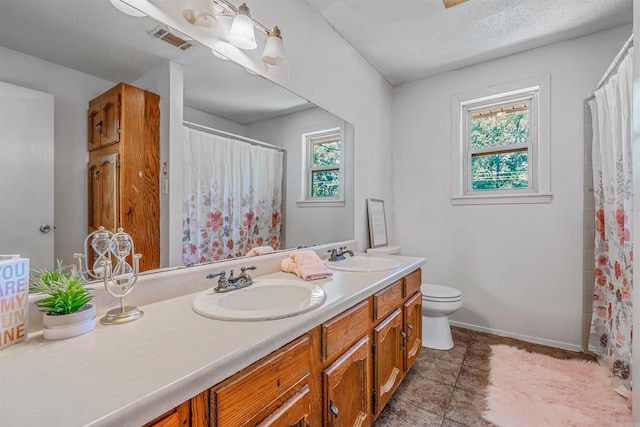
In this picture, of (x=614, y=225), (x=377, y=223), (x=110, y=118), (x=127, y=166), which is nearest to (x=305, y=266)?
(x=127, y=166)

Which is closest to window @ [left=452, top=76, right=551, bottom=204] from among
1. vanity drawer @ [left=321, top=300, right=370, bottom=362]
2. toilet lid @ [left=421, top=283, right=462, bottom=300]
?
toilet lid @ [left=421, top=283, right=462, bottom=300]

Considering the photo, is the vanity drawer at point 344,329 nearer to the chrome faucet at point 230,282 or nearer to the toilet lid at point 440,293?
the chrome faucet at point 230,282

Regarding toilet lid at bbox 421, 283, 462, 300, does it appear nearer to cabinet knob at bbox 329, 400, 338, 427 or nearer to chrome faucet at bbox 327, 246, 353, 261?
chrome faucet at bbox 327, 246, 353, 261

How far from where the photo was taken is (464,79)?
103 inches

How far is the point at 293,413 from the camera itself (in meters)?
0.81

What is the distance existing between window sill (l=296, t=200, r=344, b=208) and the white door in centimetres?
112

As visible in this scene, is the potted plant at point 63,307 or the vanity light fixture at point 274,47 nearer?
the potted plant at point 63,307

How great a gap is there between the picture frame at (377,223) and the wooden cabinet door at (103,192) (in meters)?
1.85

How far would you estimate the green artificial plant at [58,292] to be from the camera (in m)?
0.72

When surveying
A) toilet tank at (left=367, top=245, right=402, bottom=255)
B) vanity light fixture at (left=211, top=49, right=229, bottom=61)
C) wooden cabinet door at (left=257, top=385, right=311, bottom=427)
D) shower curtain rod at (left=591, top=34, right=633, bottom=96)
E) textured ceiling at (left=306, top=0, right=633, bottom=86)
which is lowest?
wooden cabinet door at (left=257, top=385, right=311, bottom=427)

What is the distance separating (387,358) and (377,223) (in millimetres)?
1315

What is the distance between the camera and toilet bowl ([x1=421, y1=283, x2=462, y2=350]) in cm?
215

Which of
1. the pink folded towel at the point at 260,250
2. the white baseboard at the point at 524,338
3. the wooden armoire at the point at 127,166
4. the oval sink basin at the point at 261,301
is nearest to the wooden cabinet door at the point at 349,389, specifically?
the oval sink basin at the point at 261,301

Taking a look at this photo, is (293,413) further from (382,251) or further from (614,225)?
(614,225)
